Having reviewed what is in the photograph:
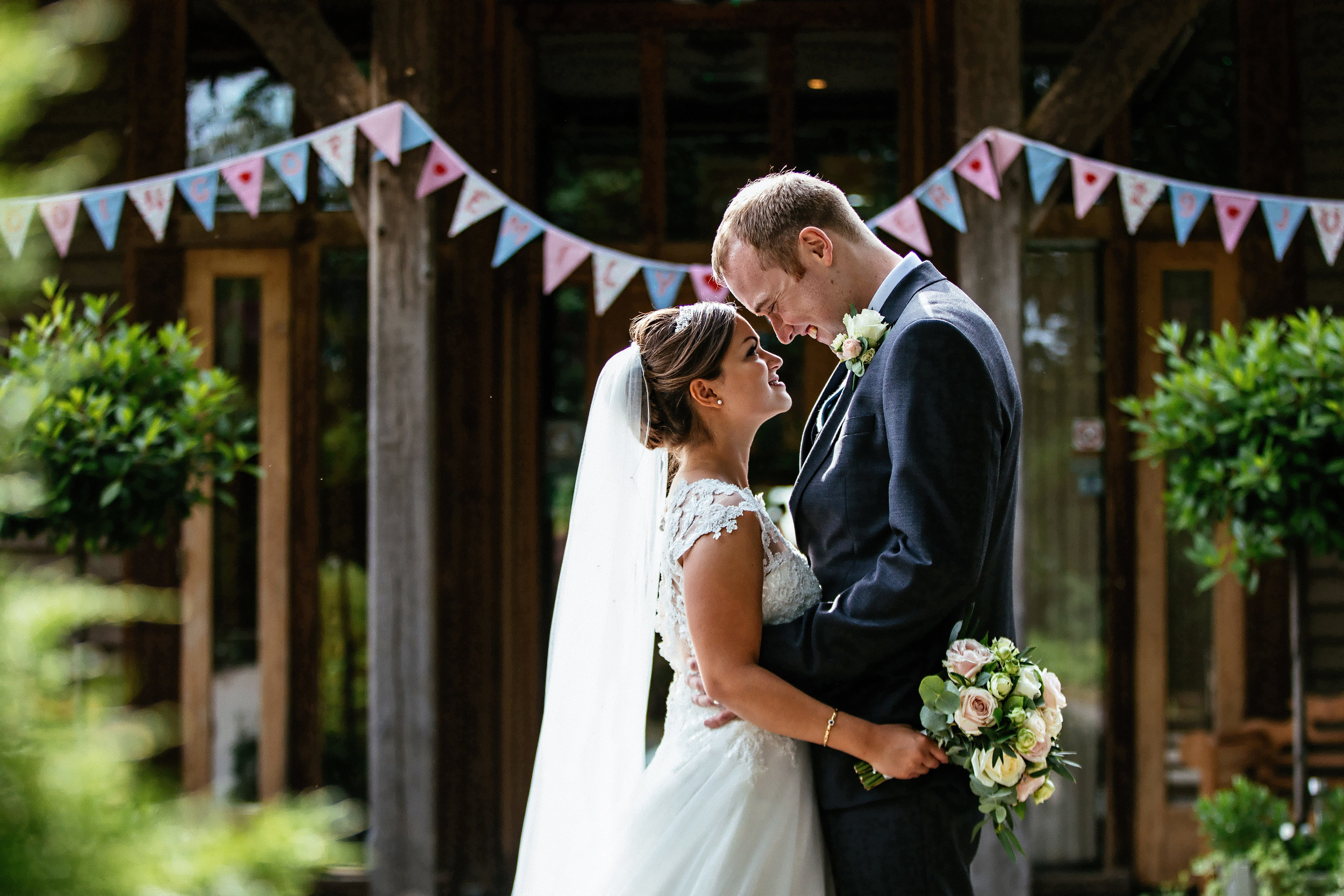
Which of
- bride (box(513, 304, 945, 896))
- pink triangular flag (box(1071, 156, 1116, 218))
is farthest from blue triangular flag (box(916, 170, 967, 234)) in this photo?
bride (box(513, 304, 945, 896))

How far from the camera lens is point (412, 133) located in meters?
3.88

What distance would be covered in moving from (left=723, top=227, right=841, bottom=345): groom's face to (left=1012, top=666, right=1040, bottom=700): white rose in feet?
2.46

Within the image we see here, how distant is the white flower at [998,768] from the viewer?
1.78 m

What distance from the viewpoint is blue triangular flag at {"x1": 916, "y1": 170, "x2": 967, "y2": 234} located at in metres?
3.86

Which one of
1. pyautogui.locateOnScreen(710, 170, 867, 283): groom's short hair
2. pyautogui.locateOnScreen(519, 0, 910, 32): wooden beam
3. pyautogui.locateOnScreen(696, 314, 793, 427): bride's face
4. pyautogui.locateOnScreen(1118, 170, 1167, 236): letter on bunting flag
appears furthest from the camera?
pyautogui.locateOnScreen(519, 0, 910, 32): wooden beam

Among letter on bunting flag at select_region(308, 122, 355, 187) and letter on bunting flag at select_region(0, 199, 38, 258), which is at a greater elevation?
letter on bunting flag at select_region(308, 122, 355, 187)

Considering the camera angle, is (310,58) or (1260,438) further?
(310,58)

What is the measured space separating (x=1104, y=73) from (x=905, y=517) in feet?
9.16

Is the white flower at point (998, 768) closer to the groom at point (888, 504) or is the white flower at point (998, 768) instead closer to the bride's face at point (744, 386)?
the groom at point (888, 504)

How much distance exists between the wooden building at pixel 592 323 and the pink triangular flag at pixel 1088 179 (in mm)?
929

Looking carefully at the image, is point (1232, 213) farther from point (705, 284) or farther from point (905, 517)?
point (905, 517)

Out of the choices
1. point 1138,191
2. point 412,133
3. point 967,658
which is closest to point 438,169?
point 412,133

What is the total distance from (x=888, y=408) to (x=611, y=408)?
730 mm

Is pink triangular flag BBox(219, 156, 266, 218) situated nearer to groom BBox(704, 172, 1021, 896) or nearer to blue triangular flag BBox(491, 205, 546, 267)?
blue triangular flag BBox(491, 205, 546, 267)
